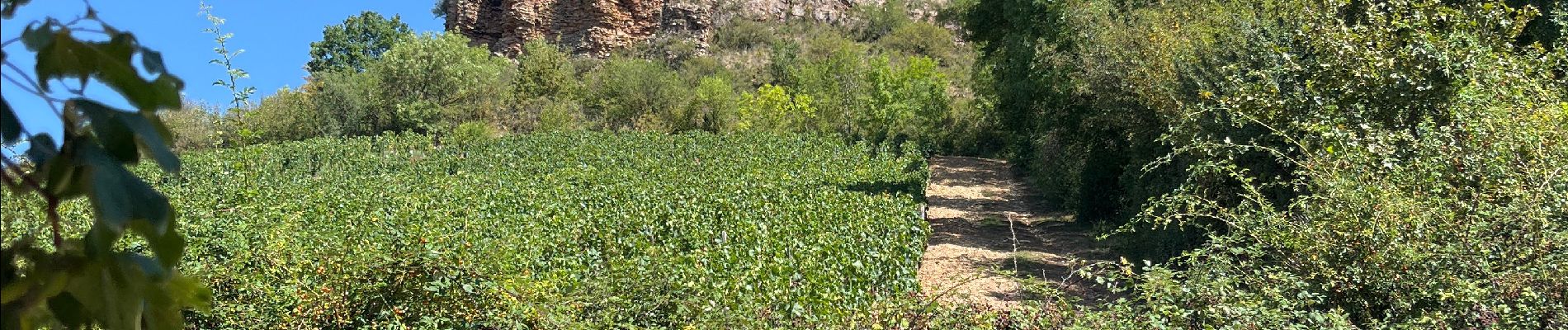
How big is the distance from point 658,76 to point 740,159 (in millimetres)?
21014

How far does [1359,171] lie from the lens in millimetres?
7184

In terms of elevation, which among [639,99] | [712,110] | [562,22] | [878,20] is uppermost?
[562,22]

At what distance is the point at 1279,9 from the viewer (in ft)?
38.1

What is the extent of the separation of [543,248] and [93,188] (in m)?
8.76

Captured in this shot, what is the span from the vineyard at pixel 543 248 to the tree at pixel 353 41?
4345 centimetres

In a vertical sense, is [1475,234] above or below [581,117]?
above

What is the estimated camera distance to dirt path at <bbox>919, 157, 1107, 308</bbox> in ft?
39.1

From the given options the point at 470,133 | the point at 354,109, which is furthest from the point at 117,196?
the point at 354,109

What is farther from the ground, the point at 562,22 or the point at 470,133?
the point at 562,22

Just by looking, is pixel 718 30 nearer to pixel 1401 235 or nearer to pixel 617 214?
pixel 617 214

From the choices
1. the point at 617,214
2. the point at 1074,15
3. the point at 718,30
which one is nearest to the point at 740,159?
the point at 1074,15

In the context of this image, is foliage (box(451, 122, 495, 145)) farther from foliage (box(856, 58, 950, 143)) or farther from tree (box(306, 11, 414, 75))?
tree (box(306, 11, 414, 75))

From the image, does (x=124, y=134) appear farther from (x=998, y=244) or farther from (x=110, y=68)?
(x=998, y=244)

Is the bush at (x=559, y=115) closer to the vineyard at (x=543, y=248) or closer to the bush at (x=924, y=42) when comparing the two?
the vineyard at (x=543, y=248)
